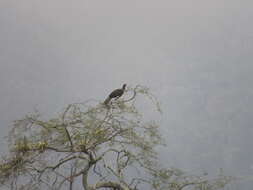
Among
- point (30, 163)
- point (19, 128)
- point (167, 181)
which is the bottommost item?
point (167, 181)

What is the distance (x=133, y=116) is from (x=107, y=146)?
827 mm

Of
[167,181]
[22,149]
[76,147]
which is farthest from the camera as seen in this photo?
[167,181]

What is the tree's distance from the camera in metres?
7.20

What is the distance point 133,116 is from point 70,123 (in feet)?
4.02

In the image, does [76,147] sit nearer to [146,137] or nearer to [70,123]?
[70,123]

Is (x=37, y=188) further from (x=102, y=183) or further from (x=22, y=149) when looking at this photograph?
(x=102, y=183)

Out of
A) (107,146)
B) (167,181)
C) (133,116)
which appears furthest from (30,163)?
(167,181)

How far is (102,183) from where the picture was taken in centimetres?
795

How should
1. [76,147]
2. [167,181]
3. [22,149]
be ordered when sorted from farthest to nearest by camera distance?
1. [167,181]
2. [76,147]
3. [22,149]

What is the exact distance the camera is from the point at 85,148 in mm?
7570

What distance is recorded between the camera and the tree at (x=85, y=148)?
7.20 metres

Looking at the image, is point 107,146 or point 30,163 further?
point 107,146

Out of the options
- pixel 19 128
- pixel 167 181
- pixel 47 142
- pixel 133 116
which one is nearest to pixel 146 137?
pixel 133 116

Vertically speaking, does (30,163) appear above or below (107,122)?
below
